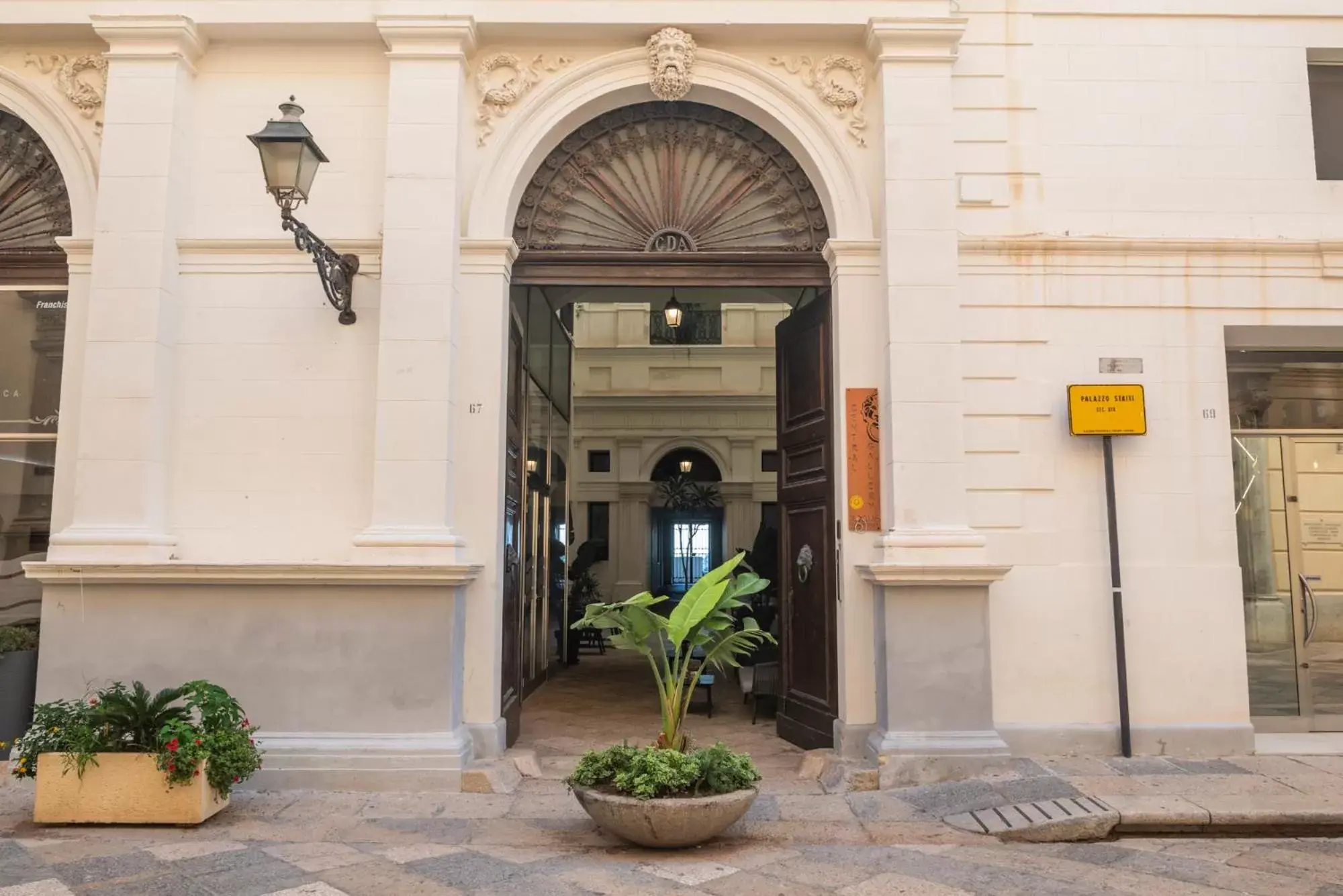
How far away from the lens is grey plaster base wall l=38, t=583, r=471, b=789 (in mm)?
6586

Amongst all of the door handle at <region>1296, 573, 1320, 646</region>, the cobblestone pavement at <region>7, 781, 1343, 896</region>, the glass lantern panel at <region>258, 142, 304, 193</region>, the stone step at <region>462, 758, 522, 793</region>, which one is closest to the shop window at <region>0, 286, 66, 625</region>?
the cobblestone pavement at <region>7, 781, 1343, 896</region>

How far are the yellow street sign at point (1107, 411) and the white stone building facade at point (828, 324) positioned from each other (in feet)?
0.50

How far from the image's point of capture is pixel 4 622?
7.41 meters

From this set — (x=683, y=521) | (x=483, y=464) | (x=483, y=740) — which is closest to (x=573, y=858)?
(x=483, y=740)

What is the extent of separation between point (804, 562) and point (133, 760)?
483cm

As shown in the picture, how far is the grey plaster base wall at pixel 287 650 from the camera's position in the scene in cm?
659

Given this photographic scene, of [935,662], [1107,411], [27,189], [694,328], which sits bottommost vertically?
[935,662]

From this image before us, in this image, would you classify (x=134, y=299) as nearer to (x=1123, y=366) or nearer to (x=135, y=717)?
(x=135, y=717)

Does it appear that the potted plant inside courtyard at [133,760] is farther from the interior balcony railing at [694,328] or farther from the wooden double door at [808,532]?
the interior balcony railing at [694,328]

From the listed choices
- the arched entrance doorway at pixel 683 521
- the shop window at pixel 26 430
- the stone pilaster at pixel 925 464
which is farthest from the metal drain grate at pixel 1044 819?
the arched entrance doorway at pixel 683 521

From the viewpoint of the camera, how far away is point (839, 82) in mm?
7605

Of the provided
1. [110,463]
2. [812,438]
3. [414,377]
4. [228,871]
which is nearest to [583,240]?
[414,377]

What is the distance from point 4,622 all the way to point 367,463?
308cm

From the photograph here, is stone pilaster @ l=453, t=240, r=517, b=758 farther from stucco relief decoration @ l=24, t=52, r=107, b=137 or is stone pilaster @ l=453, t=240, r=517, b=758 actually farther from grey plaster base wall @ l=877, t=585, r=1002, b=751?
stucco relief decoration @ l=24, t=52, r=107, b=137
